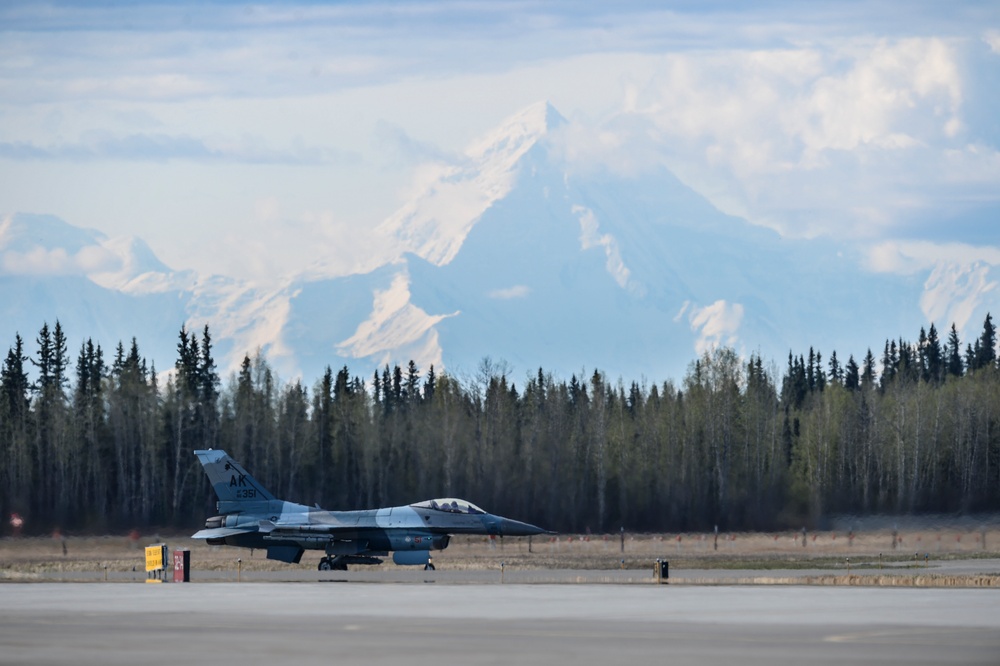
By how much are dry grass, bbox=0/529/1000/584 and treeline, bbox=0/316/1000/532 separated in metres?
11.1

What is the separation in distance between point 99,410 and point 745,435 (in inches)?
1753

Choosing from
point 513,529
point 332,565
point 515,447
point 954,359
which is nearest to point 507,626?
point 332,565

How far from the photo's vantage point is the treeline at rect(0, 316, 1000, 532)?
282 feet

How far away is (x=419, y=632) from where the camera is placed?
23.4 m

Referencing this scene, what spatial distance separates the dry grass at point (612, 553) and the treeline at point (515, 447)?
11.1 metres

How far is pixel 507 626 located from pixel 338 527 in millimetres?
23998

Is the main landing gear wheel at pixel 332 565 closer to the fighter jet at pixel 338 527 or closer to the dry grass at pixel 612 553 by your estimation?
the fighter jet at pixel 338 527

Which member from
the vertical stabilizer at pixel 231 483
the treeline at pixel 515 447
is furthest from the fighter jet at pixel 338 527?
the treeline at pixel 515 447

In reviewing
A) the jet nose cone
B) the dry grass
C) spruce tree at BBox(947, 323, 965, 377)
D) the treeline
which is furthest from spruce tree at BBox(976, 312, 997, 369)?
the jet nose cone

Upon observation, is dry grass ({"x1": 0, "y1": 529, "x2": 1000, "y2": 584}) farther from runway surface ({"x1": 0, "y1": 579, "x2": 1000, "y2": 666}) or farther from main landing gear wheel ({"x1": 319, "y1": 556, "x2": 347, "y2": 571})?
runway surface ({"x1": 0, "y1": 579, "x2": 1000, "y2": 666})

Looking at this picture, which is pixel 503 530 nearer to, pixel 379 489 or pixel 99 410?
pixel 379 489

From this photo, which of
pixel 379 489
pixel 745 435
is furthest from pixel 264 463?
pixel 745 435

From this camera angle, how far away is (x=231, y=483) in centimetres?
5056

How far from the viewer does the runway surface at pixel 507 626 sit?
65.7 ft
